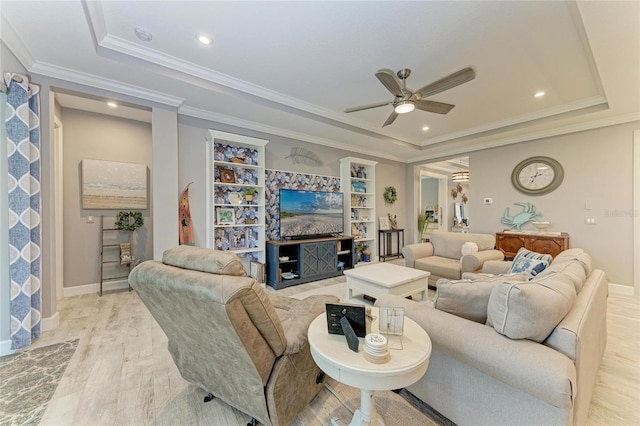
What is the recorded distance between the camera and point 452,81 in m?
2.16

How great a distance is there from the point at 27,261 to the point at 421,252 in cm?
468

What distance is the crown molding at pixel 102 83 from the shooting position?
2.46 m

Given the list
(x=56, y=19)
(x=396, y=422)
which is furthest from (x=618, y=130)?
(x=56, y=19)

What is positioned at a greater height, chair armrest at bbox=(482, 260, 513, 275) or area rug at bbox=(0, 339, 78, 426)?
chair armrest at bbox=(482, 260, 513, 275)

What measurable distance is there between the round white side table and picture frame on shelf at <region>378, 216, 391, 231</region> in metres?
4.69

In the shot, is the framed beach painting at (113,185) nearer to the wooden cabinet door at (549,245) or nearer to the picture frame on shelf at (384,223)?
the picture frame on shelf at (384,223)

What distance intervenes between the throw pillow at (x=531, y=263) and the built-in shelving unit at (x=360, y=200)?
2.95 m

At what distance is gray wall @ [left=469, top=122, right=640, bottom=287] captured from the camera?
361 cm

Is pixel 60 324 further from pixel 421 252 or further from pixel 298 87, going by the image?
pixel 421 252

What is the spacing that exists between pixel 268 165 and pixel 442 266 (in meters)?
3.20

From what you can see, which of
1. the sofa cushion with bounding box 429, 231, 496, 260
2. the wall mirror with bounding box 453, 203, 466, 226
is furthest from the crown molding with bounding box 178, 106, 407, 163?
the wall mirror with bounding box 453, 203, 466, 226

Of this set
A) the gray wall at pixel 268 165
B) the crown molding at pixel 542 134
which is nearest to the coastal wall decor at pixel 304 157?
the gray wall at pixel 268 165

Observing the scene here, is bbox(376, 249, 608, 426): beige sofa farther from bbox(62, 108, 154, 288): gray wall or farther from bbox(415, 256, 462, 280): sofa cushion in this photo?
bbox(62, 108, 154, 288): gray wall

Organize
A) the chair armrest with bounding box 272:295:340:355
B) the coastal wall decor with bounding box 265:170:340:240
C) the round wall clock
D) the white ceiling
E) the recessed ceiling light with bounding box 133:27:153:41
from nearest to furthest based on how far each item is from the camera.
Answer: the chair armrest with bounding box 272:295:340:355, the white ceiling, the recessed ceiling light with bounding box 133:27:153:41, the round wall clock, the coastal wall decor with bounding box 265:170:340:240
